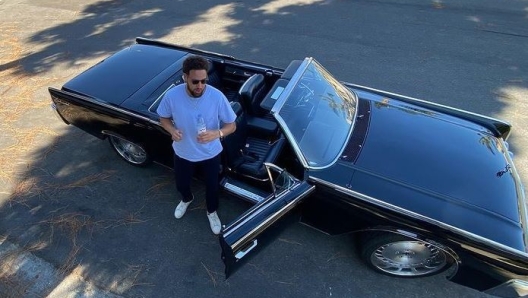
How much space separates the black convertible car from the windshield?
1cm

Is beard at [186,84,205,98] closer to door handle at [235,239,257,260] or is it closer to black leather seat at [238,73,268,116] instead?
black leather seat at [238,73,268,116]

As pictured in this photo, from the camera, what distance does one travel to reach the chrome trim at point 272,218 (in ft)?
8.60

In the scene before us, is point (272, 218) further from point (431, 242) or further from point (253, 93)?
point (253, 93)

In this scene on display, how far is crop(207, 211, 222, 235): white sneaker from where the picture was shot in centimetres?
371

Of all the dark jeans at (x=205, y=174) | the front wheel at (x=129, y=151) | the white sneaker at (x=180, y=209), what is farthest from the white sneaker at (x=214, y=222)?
the front wheel at (x=129, y=151)

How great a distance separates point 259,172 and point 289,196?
2.11 feet

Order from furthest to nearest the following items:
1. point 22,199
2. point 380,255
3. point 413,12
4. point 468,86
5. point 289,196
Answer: point 413,12
point 468,86
point 22,199
point 380,255
point 289,196

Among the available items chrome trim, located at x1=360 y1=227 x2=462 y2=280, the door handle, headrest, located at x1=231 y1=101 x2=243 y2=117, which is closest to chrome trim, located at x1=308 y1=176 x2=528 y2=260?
chrome trim, located at x1=360 y1=227 x2=462 y2=280

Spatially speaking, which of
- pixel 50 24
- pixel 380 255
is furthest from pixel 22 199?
pixel 50 24

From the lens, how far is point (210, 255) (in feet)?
11.7

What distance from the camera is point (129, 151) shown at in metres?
4.51

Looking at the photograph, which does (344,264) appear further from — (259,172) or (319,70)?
(319,70)

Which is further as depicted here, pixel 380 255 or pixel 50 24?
pixel 50 24

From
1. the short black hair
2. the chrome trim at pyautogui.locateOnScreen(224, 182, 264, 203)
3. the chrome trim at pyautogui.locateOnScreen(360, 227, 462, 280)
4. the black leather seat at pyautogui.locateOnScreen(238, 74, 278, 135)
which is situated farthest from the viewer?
the black leather seat at pyautogui.locateOnScreen(238, 74, 278, 135)
